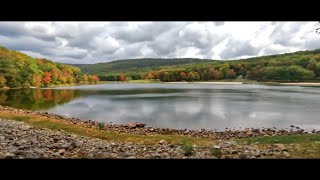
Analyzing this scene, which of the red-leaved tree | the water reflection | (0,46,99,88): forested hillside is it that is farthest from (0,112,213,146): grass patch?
the red-leaved tree

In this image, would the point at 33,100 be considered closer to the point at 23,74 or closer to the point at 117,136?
the point at 117,136

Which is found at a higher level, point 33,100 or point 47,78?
point 47,78

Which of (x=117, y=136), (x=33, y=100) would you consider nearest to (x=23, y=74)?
(x=33, y=100)

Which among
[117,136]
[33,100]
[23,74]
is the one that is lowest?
[33,100]

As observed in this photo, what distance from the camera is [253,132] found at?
2339cm

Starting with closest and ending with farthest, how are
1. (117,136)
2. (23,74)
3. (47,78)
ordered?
(117,136) → (23,74) → (47,78)

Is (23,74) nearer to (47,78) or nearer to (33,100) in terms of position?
(47,78)

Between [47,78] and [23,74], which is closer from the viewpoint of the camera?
[23,74]

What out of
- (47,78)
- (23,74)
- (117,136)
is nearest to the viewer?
(117,136)

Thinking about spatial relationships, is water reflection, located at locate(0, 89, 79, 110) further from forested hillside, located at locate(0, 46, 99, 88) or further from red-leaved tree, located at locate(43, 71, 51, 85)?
red-leaved tree, located at locate(43, 71, 51, 85)
